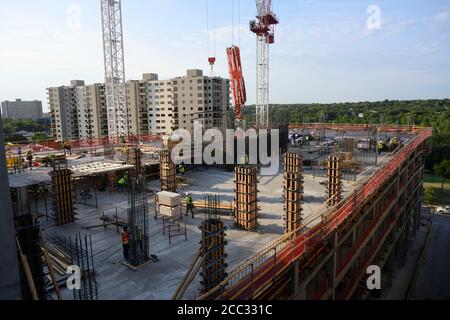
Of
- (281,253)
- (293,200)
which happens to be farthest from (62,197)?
(281,253)

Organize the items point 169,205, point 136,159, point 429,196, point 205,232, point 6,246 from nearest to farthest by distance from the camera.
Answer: point 6,246 → point 205,232 → point 169,205 → point 136,159 → point 429,196

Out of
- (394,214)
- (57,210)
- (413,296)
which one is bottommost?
(413,296)

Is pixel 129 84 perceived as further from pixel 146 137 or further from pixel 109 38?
pixel 146 137

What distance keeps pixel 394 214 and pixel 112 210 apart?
1867 cm

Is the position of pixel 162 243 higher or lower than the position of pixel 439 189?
higher

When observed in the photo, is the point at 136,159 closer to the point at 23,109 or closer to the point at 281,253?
the point at 281,253

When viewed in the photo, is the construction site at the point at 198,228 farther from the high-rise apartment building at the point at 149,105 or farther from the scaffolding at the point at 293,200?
the high-rise apartment building at the point at 149,105

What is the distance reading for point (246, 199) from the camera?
15211 mm

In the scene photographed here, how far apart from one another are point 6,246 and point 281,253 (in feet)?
23.7

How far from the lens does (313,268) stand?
37.7ft

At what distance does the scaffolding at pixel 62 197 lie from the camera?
1582 centimetres

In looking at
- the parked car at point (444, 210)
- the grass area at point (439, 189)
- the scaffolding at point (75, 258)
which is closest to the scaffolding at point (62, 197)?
the scaffolding at point (75, 258)

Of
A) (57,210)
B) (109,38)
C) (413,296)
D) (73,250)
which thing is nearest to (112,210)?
(57,210)

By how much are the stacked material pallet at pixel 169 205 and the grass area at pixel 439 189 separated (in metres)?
46.7
